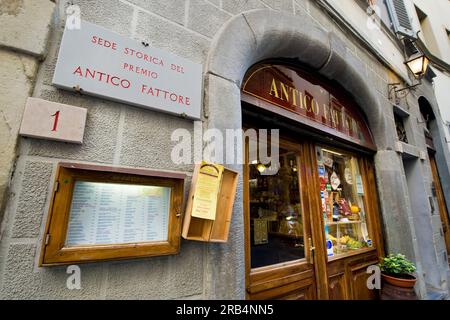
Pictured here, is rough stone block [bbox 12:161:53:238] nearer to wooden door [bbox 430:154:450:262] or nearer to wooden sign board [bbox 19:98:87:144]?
wooden sign board [bbox 19:98:87:144]

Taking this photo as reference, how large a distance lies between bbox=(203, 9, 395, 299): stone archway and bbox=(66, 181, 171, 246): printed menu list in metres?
0.41

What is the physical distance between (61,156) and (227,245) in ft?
3.56

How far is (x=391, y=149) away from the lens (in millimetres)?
3566

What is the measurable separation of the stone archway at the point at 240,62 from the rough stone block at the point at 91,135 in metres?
0.62

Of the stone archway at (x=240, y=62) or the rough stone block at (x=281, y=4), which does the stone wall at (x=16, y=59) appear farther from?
the rough stone block at (x=281, y=4)

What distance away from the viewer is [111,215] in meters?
1.10

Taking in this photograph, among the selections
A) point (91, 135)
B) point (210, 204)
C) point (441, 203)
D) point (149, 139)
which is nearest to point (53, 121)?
point (91, 135)

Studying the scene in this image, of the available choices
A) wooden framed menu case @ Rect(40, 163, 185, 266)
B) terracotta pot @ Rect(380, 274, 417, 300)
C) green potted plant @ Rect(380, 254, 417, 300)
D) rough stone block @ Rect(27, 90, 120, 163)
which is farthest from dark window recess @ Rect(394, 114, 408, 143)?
rough stone block @ Rect(27, 90, 120, 163)

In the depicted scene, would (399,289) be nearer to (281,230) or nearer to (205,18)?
(281,230)

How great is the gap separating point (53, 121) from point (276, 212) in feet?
6.96

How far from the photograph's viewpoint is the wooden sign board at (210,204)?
1227 mm
